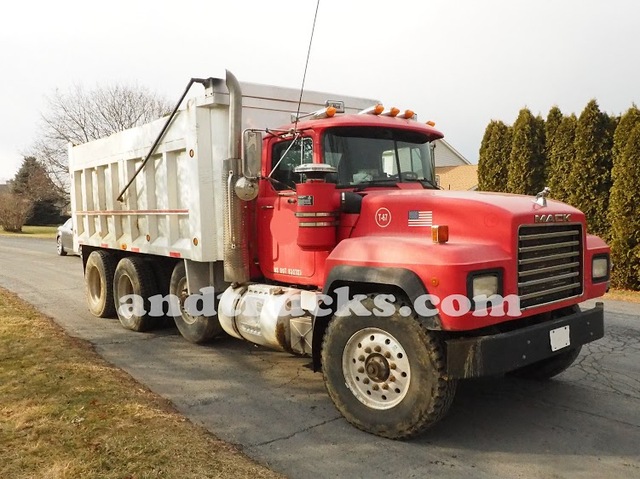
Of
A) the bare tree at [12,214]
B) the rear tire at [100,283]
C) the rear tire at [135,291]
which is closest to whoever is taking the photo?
the rear tire at [135,291]

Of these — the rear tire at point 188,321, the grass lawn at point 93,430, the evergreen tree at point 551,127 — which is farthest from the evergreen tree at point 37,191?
the grass lawn at point 93,430

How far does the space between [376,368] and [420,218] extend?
121cm

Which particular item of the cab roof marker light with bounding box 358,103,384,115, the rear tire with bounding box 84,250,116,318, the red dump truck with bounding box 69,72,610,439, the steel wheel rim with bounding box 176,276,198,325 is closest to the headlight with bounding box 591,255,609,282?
the red dump truck with bounding box 69,72,610,439

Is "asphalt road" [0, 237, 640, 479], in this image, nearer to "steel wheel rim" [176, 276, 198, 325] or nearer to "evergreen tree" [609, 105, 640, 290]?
"steel wheel rim" [176, 276, 198, 325]

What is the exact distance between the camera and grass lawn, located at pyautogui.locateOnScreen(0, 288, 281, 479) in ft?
11.1

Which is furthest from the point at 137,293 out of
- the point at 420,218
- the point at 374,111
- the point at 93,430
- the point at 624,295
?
the point at 624,295

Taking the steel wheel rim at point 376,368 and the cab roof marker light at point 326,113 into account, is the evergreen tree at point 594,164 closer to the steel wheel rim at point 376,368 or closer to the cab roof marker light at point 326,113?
the cab roof marker light at point 326,113

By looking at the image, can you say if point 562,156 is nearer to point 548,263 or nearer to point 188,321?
point 548,263

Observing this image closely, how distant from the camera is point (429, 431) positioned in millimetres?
4090

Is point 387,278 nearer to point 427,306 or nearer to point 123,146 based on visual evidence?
point 427,306

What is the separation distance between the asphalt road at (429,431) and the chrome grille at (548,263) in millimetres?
996

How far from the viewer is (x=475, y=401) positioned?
15.6 feet

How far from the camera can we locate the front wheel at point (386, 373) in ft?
12.3

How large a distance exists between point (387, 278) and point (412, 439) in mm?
1184
